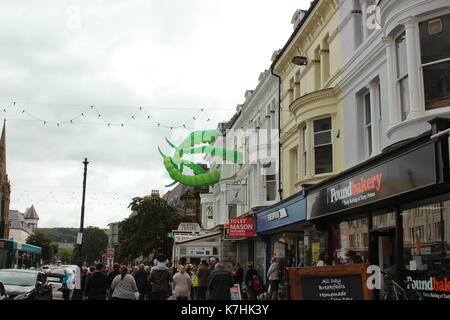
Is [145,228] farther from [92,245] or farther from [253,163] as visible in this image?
[92,245]

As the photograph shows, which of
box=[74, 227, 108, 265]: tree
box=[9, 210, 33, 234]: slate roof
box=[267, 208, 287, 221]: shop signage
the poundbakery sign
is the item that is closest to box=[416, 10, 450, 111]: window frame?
the poundbakery sign

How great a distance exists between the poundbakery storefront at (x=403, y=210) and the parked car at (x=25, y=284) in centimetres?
922

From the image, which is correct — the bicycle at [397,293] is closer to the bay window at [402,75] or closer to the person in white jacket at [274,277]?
the bay window at [402,75]

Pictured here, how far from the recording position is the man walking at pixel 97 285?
1427 cm

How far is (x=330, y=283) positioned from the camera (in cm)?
1009

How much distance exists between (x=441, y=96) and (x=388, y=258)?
15.2 ft

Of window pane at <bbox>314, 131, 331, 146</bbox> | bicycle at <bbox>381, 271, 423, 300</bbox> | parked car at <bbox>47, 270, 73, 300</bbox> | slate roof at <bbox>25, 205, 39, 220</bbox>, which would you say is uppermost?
slate roof at <bbox>25, 205, 39, 220</bbox>

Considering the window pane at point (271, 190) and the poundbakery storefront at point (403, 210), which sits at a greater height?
the window pane at point (271, 190)

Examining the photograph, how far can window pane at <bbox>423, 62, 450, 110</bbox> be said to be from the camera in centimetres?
1197

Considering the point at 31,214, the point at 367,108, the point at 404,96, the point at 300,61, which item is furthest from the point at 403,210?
the point at 31,214

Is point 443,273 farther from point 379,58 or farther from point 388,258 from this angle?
point 379,58

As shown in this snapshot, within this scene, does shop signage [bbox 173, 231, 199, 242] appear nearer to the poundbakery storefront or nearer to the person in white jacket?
the person in white jacket

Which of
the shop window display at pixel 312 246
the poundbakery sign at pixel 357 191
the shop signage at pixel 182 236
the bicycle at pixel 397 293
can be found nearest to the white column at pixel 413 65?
the poundbakery sign at pixel 357 191

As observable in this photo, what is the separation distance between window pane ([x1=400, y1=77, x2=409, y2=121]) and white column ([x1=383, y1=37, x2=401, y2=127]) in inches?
4.7
